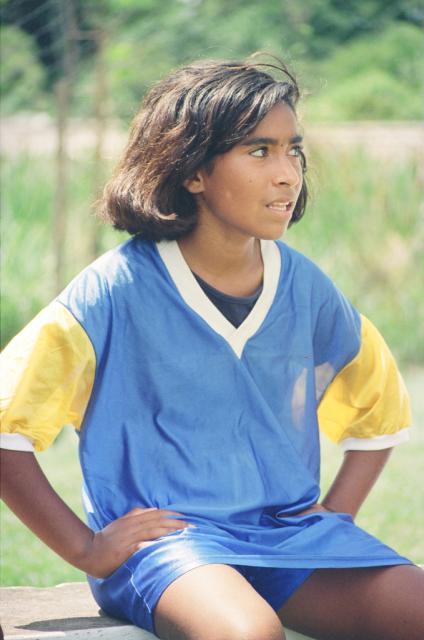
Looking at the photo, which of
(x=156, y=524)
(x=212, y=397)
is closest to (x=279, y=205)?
(x=212, y=397)

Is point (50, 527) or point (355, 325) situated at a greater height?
point (355, 325)

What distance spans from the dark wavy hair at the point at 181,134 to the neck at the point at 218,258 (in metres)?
0.03

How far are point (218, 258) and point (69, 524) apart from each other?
69 cm

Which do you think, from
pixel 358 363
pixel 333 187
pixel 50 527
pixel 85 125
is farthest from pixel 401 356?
pixel 50 527

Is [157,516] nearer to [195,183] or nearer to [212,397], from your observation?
[212,397]

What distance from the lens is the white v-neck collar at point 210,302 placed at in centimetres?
265

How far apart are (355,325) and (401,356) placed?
593cm

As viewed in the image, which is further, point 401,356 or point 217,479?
point 401,356

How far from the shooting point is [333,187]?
9.80 metres

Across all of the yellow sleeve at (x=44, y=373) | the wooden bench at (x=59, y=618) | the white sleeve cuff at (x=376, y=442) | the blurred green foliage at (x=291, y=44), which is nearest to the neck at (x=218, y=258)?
the yellow sleeve at (x=44, y=373)

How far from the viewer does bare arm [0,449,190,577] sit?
8.02 feet

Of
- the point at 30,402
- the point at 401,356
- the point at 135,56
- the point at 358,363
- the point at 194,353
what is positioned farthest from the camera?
the point at 135,56

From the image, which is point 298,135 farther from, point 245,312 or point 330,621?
point 330,621

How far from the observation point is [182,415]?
2588 mm
